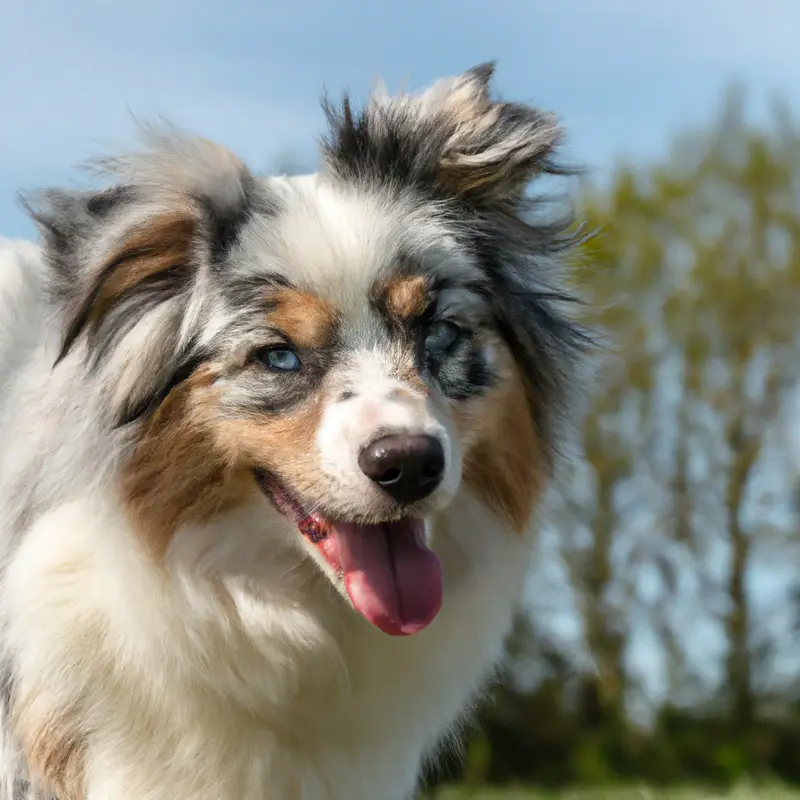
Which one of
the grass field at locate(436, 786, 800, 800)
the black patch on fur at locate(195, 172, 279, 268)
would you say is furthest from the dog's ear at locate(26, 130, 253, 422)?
the grass field at locate(436, 786, 800, 800)

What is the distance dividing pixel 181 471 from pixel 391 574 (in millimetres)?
714

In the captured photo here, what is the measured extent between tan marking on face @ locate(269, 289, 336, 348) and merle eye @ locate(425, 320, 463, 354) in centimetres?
34

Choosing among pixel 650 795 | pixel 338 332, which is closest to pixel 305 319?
pixel 338 332

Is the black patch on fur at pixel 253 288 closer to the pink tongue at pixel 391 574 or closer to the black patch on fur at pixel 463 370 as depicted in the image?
the black patch on fur at pixel 463 370

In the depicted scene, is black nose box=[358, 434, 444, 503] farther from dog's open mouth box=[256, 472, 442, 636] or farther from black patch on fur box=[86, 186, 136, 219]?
black patch on fur box=[86, 186, 136, 219]

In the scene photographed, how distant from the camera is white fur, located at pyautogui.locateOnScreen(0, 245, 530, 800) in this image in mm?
3648

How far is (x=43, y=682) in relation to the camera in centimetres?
371

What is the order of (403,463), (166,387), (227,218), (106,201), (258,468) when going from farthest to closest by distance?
(106,201) < (227,218) < (166,387) < (258,468) < (403,463)

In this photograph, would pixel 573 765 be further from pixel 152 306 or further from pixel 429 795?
pixel 152 306

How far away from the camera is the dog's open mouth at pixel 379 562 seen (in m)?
3.49

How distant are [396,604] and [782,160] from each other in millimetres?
12673

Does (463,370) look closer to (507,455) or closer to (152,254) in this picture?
(507,455)

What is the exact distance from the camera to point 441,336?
12.1 feet

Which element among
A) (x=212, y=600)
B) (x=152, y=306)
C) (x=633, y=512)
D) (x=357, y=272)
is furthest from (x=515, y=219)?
(x=633, y=512)
